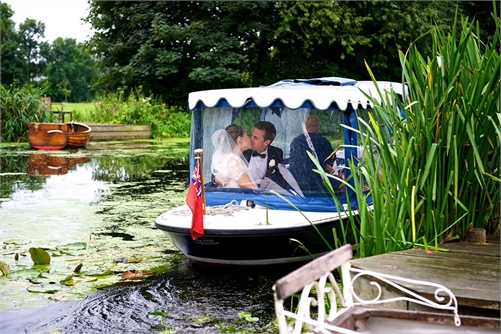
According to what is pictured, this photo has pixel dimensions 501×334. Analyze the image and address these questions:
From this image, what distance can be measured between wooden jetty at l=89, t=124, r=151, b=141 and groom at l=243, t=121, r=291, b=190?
1774cm

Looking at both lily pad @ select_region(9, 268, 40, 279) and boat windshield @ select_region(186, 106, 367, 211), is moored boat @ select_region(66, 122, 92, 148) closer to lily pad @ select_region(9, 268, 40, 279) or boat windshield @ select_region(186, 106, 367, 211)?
boat windshield @ select_region(186, 106, 367, 211)

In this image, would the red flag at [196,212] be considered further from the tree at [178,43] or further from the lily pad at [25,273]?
the tree at [178,43]

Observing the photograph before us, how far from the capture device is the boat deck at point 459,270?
3.85m

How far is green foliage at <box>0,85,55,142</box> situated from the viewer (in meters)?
23.4

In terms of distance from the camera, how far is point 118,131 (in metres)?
25.5

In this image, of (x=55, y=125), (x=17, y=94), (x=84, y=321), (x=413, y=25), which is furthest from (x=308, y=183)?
(x=413, y=25)

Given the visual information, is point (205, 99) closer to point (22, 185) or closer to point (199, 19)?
point (22, 185)

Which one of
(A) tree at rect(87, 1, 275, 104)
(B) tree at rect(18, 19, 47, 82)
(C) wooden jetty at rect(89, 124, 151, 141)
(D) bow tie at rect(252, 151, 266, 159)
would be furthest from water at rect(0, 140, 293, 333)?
(B) tree at rect(18, 19, 47, 82)

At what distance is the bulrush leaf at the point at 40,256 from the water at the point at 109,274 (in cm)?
9

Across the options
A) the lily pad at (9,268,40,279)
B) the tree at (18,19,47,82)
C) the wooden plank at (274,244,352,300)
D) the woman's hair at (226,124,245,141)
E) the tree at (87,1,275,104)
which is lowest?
the lily pad at (9,268,40,279)

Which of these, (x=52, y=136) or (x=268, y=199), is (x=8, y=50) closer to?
(x=52, y=136)

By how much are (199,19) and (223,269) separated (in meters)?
24.4

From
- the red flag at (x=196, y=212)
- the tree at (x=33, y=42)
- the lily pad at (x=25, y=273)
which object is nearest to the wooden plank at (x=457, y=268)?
the red flag at (x=196, y=212)

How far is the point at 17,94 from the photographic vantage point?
23.8 meters
